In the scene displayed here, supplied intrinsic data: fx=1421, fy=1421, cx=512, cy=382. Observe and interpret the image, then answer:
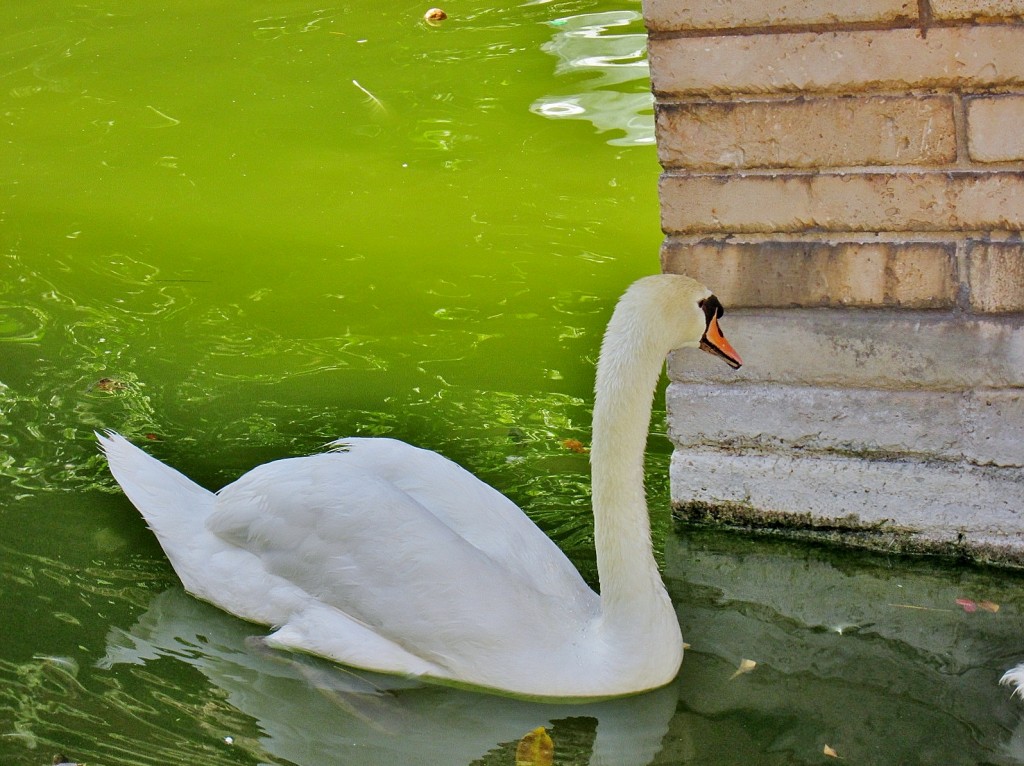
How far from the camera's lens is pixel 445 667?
153 inches

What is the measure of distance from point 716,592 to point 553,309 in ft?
7.87

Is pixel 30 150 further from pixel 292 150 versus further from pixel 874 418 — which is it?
pixel 874 418

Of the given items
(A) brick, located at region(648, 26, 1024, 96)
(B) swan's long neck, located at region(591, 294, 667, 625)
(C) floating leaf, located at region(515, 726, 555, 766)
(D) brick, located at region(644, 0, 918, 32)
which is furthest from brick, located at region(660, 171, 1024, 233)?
(C) floating leaf, located at region(515, 726, 555, 766)

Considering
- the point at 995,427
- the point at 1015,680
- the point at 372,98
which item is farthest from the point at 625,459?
the point at 372,98

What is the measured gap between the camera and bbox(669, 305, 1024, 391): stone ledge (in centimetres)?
431

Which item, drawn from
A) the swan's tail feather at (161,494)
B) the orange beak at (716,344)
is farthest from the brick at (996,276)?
the swan's tail feather at (161,494)

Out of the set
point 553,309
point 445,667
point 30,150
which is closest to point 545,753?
point 445,667

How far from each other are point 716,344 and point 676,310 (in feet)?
0.73

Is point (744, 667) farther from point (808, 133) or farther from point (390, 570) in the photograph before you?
point (808, 133)

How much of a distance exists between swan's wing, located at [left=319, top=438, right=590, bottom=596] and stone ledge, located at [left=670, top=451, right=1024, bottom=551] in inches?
30.3

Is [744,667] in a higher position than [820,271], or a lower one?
lower

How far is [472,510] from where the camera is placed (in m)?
4.18

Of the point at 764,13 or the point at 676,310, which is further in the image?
the point at 764,13

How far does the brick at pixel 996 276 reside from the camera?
4.20 metres
